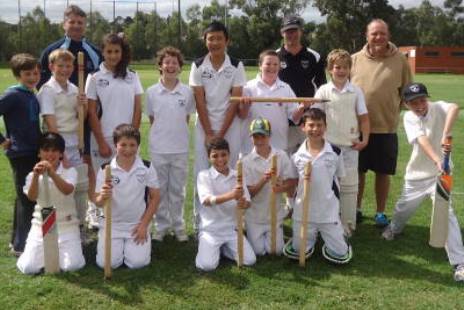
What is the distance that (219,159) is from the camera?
546cm

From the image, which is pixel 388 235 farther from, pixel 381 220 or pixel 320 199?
pixel 320 199

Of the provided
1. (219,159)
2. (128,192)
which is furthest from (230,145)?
(128,192)

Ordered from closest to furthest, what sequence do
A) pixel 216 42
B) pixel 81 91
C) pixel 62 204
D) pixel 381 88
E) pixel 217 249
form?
pixel 217 249, pixel 62 204, pixel 81 91, pixel 216 42, pixel 381 88

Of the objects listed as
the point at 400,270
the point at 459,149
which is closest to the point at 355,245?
the point at 400,270

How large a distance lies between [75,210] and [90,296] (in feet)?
4.39

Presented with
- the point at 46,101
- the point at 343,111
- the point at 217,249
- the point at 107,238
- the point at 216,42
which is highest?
the point at 216,42

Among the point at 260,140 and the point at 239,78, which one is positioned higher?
the point at 239,78

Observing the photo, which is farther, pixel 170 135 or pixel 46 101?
pixel 170 135

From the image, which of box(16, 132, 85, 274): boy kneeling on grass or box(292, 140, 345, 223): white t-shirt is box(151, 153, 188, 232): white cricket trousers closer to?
box(16, 132, 85, 274): boy kneeling on grass

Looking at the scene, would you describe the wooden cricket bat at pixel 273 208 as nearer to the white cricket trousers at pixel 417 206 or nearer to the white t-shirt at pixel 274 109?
the white t-shirt at pixel 274 109

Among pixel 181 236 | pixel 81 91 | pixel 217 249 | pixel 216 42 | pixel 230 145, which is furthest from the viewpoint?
pixel 230 145

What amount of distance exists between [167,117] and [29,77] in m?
1.47

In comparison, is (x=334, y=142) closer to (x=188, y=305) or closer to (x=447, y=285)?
(x=447, y=285)

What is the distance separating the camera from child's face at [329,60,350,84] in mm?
5945
